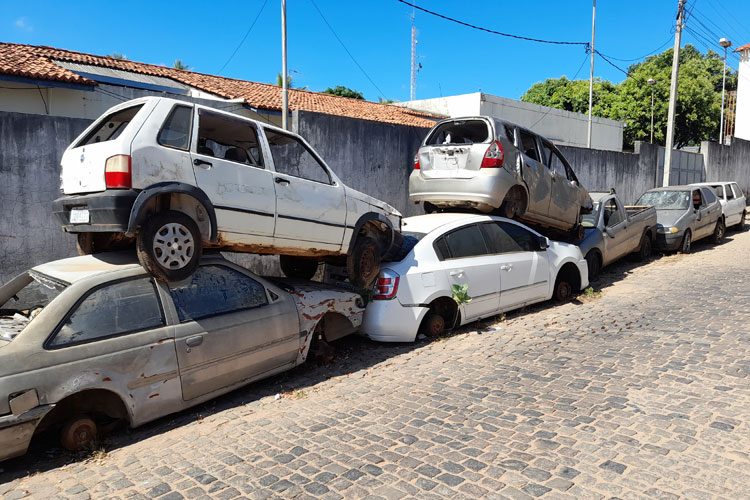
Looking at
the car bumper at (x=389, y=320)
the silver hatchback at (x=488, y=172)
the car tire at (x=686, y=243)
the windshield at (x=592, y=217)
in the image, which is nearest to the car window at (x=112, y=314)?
the car bumper at (x=389, y=320)

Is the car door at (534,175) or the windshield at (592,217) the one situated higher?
the car door at (534,175)

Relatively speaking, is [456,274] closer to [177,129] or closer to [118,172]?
[177,129]

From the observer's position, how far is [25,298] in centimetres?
435

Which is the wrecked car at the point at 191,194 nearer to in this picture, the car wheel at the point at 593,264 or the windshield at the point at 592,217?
the car wheel at the point at 593,264

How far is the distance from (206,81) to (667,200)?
17.6 m

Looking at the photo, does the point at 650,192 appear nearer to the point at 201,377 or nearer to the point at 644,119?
the point at 201,377

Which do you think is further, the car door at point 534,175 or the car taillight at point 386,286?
the car door at point 534,175

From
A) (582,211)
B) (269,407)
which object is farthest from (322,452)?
(582,211)

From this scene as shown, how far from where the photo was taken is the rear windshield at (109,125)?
4.65 metres

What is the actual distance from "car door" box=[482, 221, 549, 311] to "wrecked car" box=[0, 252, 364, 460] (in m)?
3.03

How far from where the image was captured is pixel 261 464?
363 centimetres

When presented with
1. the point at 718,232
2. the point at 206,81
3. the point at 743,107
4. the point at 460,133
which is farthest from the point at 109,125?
the point at 743,107

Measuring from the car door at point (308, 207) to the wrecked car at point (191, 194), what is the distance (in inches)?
Answer: 0.4

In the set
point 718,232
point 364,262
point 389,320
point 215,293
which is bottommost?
point 389,320
